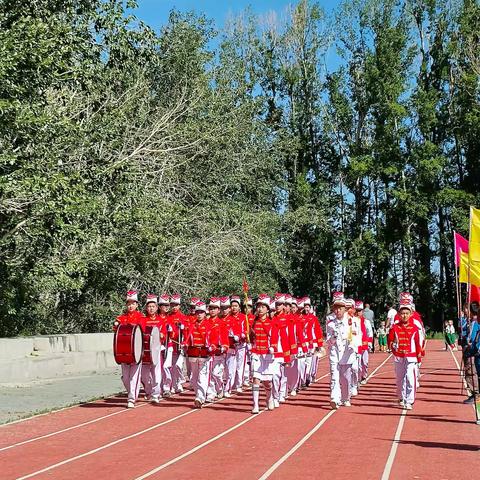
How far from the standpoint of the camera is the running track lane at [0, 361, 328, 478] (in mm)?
10383

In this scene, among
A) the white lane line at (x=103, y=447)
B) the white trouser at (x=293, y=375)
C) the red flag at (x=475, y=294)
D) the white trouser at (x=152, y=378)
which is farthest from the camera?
the red flag at (x=475, y=294)

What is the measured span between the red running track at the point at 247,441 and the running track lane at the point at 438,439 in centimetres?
1

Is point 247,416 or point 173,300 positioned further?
point 173,300

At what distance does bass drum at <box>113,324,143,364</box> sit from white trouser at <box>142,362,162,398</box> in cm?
83

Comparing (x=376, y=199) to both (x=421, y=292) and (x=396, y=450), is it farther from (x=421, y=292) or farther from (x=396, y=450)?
(x=396, y=450)

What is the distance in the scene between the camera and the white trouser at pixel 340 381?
16203 millimetres

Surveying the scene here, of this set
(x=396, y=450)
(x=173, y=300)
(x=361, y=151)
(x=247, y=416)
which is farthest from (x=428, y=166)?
(x=396, y=450)

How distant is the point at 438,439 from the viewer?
12.2 m

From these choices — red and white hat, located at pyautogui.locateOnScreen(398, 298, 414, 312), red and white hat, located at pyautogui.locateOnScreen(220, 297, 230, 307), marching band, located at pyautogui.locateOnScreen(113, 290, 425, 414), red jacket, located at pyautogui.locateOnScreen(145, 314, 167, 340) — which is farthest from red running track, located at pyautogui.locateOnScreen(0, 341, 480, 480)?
red and white hat, located at pyautogui.locateOnScreen(220, 297, 230, 307)

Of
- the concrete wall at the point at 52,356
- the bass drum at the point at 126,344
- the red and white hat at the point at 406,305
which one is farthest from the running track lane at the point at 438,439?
the concrete wall at the point at 52,356

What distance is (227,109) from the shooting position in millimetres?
39938

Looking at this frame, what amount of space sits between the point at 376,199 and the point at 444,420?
45477 millimetres

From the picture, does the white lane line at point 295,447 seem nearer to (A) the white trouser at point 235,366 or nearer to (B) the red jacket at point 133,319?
(A) the white trouser at point 235,366

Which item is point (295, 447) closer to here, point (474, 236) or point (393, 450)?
point (393, 450)
